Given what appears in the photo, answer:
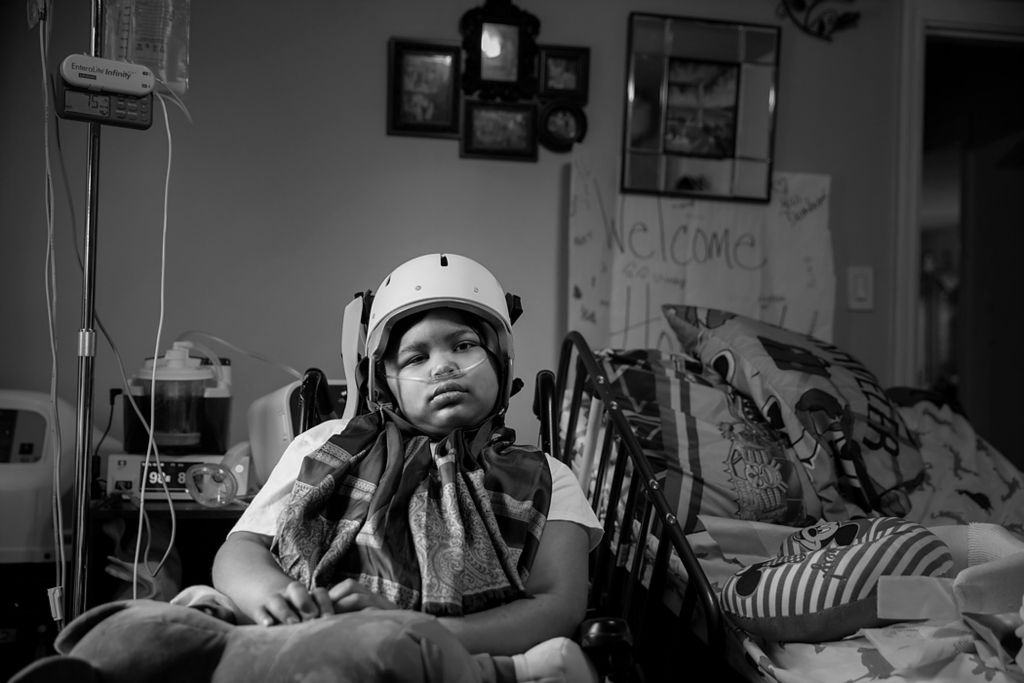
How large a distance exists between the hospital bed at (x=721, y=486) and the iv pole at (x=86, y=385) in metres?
0.80

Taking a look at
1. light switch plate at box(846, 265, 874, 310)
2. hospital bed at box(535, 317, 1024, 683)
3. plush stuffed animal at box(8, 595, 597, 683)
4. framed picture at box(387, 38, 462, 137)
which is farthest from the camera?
light switch plate at box(846, 265, 874, 310)

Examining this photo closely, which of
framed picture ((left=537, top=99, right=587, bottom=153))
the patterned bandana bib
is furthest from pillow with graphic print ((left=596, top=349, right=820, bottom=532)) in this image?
framed picture ((left=537, top=99, right=587, bottom=153))

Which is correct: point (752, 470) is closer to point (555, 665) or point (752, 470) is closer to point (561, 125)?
point (555, 665)

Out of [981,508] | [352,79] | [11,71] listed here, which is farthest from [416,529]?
[11,71]

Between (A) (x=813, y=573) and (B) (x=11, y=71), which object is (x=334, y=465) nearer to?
(A) (x=813, y=573)

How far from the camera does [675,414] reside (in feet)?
7.21

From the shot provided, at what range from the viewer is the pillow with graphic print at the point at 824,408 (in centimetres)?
211

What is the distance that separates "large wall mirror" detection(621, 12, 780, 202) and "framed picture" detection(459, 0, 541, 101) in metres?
0.33

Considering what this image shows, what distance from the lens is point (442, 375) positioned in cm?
151

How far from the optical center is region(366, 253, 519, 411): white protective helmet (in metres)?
1.54

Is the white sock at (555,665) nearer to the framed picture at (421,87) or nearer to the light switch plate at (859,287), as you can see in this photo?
the framed picture at (421,87)

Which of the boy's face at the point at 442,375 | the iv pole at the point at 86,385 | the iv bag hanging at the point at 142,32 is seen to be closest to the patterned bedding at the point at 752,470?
the boy's face at the point at 442,375

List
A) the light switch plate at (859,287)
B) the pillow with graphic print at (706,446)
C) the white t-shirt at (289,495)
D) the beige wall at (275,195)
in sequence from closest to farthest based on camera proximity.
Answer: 1. the white t-shirt at (289,495)
2. the pillow with graphic print at (706,446)
3. the beige wall at (275,195)
4. the light switch plate at (859,287)

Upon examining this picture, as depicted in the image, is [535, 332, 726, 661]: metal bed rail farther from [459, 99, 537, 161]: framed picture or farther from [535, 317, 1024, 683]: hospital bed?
[459, 99, 537, 161]: framed picture
